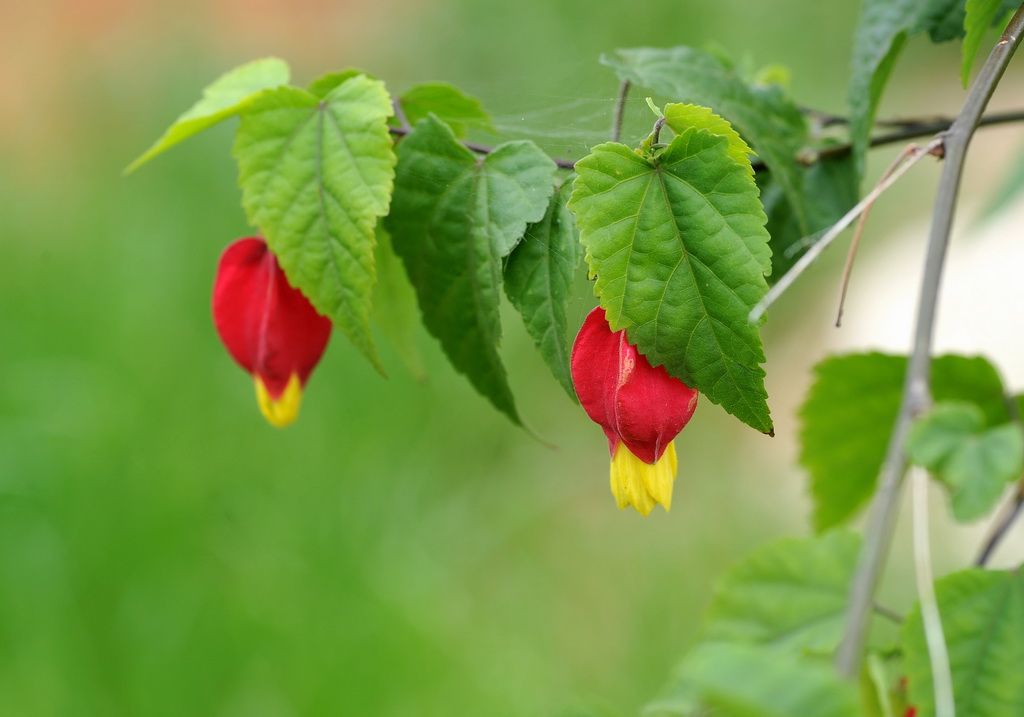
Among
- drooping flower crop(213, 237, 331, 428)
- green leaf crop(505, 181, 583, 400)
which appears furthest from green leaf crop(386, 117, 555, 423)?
drooping flower crop(213, 237, 331, 428)

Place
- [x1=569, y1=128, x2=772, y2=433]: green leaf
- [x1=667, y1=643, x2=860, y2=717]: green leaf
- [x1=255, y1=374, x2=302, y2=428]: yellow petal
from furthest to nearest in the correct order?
[x1=255, y1=374, x2=302, y2=428]: yellow petal → [x1=569, y1=128, x2=772, y2=433]: green leaf → [x1=667, y1=643, x2=860, y2=717]: green leaf

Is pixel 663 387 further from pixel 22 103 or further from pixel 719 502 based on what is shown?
pixel 22 103

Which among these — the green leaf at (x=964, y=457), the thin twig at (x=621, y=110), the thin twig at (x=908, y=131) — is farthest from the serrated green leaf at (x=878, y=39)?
the green leaf at (x=964, y=457)

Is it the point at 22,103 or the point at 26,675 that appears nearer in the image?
the point at 26,675

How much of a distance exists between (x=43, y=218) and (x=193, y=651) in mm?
1291

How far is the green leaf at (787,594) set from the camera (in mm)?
481

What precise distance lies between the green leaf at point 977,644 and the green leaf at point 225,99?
39cm

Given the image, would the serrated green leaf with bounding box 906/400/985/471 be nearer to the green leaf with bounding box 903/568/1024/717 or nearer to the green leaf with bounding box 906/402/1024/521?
the green leaf with bounding box 906/402/1024/521

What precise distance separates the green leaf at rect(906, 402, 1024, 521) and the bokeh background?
46 cm

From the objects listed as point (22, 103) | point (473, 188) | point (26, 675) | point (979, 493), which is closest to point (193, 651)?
point (26, 675)

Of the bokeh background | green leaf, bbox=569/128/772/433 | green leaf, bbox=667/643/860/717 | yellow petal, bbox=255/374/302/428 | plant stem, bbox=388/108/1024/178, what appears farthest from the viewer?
the bokeh background

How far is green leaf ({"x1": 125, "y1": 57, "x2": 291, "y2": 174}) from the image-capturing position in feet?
1.75

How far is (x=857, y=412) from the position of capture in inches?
26.9

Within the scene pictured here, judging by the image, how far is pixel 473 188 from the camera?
477 mm
